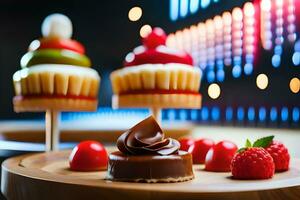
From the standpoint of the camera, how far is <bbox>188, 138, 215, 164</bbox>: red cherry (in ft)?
4.81

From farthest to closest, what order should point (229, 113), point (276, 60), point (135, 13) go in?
1. point (135, 13)
2. point (229, 113)
3. point (276, 60)

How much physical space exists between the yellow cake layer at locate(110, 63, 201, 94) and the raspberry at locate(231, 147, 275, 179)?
651mm

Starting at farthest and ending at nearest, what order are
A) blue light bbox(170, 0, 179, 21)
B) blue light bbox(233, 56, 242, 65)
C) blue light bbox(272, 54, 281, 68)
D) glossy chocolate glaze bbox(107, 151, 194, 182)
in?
blue light bbox(170, 0, 179, 21) < blue light bbox(233, 56, 242, 65) < blue light bbox(272, 54, 281, 68) < glossy chocolate glaze bbox(107, 151, 194, 182)

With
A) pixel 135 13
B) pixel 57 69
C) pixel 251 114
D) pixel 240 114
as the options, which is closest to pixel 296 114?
pixel 251 114

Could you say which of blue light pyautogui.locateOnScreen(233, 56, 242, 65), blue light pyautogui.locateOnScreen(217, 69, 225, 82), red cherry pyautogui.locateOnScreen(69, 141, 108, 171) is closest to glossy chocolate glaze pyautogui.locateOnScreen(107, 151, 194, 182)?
red cherry pyautogui.locateOnScreen(69, 141, 108, 171)

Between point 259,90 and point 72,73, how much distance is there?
3.06 feet

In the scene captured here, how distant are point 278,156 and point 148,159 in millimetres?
406

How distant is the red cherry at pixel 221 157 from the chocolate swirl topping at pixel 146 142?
0.18m

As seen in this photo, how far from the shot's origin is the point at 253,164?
1.07 meters

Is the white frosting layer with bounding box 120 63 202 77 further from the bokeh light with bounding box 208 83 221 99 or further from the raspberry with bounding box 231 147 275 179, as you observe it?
the bokeh light with bounding box 208 83 221 99

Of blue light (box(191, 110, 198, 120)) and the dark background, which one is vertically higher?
the dark background

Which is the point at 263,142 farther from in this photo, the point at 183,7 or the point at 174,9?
the point at 174,9

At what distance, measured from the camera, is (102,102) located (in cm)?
416

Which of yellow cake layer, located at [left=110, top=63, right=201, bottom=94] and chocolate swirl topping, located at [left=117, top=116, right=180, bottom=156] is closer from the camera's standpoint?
chocolate swirl topping, located at [left=117, top=116, right=180, bottom=156]
